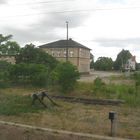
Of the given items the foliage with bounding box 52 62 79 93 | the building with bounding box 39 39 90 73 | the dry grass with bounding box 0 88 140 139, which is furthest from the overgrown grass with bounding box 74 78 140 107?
the building with bounding box 39 39 90 73

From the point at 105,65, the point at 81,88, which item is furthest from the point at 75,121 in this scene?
the point at 105,65

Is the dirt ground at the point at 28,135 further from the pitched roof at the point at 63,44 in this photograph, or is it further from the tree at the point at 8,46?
the pitched roof at the point at 63,44

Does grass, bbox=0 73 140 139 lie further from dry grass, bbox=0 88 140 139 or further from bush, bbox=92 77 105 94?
bush, bbox=92 77 105 94

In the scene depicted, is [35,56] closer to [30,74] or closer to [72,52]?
[30,74]

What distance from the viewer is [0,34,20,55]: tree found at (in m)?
35.1

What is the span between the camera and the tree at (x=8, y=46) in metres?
35.1

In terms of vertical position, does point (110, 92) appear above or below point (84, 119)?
above

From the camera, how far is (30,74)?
98.3 feet

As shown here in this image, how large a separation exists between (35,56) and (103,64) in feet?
252

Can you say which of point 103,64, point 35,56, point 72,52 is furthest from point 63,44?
point 35,56

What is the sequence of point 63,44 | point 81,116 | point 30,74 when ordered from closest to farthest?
point 81,116
point 30,74
point 63,44

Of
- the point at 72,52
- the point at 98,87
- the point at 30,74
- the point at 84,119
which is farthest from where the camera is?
the point at 72,52

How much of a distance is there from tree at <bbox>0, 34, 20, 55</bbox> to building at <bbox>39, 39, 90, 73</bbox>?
33.6m

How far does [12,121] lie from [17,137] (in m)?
2.71
